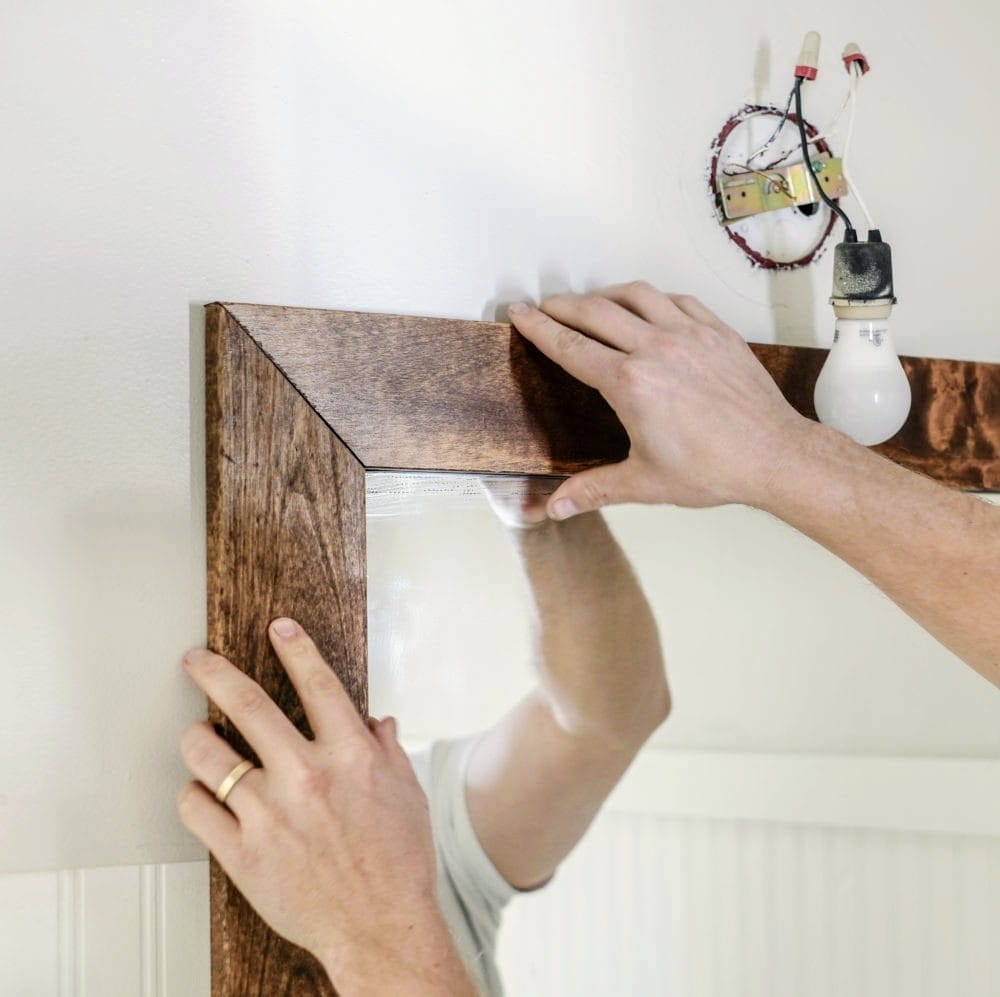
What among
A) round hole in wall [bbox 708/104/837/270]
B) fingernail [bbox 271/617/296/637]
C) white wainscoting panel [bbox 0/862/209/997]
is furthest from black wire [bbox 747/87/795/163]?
white wainscoting panel [bbox 0/862/209/997]

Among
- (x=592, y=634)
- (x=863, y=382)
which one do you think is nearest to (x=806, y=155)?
(x=863, y=382)

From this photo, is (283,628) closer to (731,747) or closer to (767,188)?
(731,747)

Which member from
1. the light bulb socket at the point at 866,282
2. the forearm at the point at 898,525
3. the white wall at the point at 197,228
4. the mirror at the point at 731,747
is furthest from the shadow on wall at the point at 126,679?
the light bulb socket at the point at 866,282

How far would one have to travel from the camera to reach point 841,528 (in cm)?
83

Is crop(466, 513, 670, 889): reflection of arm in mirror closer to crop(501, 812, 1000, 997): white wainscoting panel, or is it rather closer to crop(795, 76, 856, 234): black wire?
crop(501, 812, 1000, 997): white wainscoting panel

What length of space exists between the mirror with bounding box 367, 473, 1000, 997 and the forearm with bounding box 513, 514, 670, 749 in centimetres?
1

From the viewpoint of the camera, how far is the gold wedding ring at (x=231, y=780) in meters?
0.71

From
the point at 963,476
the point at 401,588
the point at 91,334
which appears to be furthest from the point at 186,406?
the point at 963,476

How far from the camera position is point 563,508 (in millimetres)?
828

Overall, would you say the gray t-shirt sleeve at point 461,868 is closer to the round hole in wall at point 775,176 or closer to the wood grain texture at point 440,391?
the wood grain texture at point 440,391

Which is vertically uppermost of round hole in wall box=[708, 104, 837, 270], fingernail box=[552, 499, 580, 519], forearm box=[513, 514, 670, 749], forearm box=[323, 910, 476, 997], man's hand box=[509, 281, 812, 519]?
round hole in wall box=[708, 104, 837, 270]

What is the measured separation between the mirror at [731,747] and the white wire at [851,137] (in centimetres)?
27

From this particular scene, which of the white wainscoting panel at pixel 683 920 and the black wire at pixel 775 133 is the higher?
the black wire at pixel 775 133

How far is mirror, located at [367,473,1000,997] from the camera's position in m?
0.81
